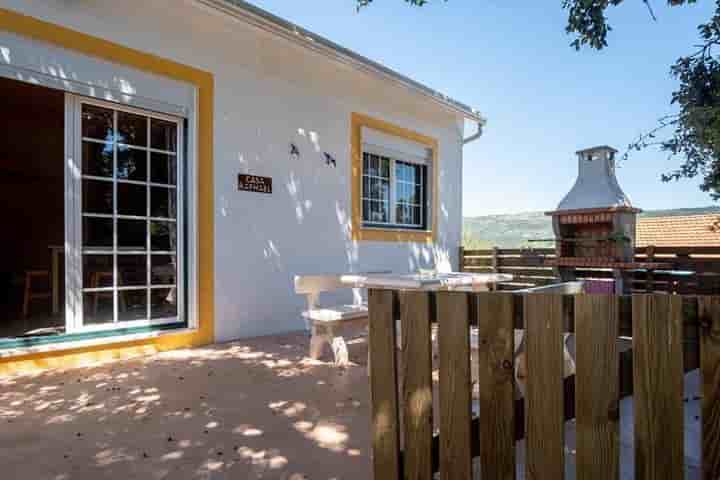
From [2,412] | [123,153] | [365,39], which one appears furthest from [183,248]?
[365,39]

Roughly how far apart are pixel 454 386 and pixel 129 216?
3.96 metres

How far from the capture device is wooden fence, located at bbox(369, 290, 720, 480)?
1.07m

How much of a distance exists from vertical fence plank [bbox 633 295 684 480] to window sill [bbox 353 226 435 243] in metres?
5.34

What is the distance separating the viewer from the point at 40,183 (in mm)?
7609

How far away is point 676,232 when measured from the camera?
512 inches

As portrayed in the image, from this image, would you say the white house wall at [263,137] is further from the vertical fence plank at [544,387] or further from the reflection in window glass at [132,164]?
the vertical fence plank at [544,387]

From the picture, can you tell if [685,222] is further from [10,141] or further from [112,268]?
[10,141]

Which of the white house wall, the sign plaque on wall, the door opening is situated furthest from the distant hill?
the door opening

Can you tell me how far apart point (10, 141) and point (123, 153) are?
→ 4514 millimetres

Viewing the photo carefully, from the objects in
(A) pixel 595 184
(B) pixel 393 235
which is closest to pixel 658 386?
(B) pixel 393 235

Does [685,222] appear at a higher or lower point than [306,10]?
lower

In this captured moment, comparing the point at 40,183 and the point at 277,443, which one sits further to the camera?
the point at 40,183

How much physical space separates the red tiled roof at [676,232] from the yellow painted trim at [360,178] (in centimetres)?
709

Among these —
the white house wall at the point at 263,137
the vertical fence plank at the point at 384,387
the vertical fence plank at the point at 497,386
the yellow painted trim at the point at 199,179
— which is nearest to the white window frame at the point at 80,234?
the yellow painted trim at the point at 199,179
